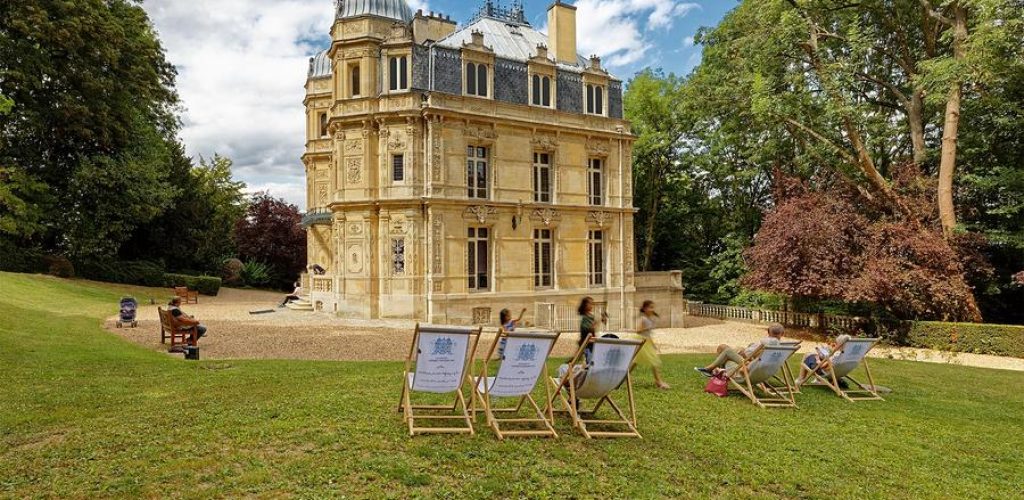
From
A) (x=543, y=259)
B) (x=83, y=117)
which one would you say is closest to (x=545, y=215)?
(x=543, y=259)

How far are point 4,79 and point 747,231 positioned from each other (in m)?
35.9

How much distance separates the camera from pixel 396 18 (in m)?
22.0

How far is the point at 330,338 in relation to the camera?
15.9m

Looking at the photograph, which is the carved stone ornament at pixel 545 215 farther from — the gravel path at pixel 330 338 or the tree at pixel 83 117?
the tree at pixel 83 117

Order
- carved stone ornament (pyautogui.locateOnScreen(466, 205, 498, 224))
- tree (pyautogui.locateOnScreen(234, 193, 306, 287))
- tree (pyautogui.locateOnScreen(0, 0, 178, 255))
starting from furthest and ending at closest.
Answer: tree (pyautogui.locateOnScreen(234, 193, 306, 287)) → tree (pyautogui.locateOnScreen(0, 0, 178, 255)) → carved stone ornament (pyautogui.locateOnScreen(466, 205, 498, 224))

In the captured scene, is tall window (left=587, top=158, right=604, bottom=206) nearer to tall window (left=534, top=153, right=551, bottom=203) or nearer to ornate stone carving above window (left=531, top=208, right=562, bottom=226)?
tall window (left=534, top=153, right=551, bottom=203)

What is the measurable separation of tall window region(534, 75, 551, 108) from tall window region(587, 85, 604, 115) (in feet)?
6.61

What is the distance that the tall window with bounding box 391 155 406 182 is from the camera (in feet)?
69.6

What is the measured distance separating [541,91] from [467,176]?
500cm

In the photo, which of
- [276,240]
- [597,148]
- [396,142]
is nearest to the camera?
[396,142]

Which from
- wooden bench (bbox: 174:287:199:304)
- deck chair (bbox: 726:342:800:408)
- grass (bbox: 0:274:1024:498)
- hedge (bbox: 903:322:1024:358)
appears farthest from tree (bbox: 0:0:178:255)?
hedge (bbox: 903:322:1024:358)

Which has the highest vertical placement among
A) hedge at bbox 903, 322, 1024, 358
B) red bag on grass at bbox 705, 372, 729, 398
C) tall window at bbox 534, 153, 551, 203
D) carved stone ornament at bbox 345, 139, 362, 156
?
carved stone ornament at bbox 345, 139, 362, 156

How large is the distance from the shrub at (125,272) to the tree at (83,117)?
0.90 m

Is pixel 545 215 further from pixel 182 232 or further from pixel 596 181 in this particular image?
pixel 182 232
